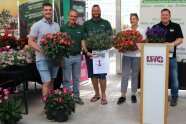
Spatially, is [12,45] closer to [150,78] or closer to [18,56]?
[18,56]

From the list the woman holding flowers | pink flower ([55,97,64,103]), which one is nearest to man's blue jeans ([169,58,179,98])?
the woman holding flowers

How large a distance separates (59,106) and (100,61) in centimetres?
105

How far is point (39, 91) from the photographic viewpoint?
6.36 metres

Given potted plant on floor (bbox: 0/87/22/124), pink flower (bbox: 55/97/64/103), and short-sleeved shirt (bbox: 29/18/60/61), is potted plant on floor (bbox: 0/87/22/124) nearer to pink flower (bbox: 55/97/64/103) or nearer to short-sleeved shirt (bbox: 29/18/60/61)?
pink flower (bbox: 55/97/64/103)

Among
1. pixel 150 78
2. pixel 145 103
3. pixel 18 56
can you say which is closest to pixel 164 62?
pixel 150 78

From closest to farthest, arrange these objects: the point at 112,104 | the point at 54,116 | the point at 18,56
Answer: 1. the point at 54,116
2. the point at 18,56
3. the point at 112,104

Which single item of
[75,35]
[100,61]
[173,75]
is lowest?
[173,75]

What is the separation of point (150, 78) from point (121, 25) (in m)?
4.08

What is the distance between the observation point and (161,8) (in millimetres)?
5871

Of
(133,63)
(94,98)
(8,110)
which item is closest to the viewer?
(8,110)

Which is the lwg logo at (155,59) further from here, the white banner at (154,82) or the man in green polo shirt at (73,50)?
the man in green polo shirt at (73,50)

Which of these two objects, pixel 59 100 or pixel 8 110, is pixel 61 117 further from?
pixel 8 110

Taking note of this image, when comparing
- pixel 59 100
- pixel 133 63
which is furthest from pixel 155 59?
pixel 59 100

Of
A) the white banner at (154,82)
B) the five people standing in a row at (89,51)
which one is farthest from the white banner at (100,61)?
the white banner at (154,82)
